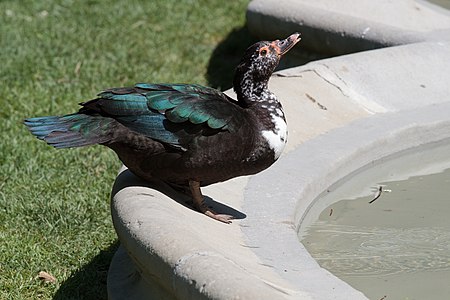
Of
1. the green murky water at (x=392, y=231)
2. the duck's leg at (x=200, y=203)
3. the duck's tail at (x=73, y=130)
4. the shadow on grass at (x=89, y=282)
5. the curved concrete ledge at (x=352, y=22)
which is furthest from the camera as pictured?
the curved concrete ledge at (x=352, y=22)

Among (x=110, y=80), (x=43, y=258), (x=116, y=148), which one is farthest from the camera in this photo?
(x=110, y=80)

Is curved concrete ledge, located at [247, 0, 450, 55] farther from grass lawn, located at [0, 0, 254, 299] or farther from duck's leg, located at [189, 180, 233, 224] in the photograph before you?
duck's leg, located at [189, 180, 233, 224]

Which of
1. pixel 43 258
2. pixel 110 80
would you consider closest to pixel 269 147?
pixel 43 258

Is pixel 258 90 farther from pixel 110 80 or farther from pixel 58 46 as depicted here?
pixel 58 46

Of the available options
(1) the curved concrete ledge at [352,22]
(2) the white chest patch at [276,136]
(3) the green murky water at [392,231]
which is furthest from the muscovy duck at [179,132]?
(1) the curved concrete ledge at [352,22]

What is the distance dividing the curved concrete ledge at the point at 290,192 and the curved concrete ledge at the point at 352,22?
48cm

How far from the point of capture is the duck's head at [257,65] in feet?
12.3

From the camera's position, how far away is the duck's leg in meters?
3.70

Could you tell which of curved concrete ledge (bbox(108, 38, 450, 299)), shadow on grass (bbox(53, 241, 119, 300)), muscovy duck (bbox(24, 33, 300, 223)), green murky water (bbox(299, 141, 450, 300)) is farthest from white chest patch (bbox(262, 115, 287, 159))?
shadow on grass (bbox(53, 241, 119, 300))

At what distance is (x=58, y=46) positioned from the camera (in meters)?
7.25

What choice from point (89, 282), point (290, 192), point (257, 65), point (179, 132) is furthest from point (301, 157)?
point (89, 282)

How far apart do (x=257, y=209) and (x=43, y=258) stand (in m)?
1.12

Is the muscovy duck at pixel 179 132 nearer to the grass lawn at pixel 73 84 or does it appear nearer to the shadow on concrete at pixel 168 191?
the shadow on concrete at pixel 168 191

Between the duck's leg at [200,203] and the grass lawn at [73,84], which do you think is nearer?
the duck's leg at [200,203]
